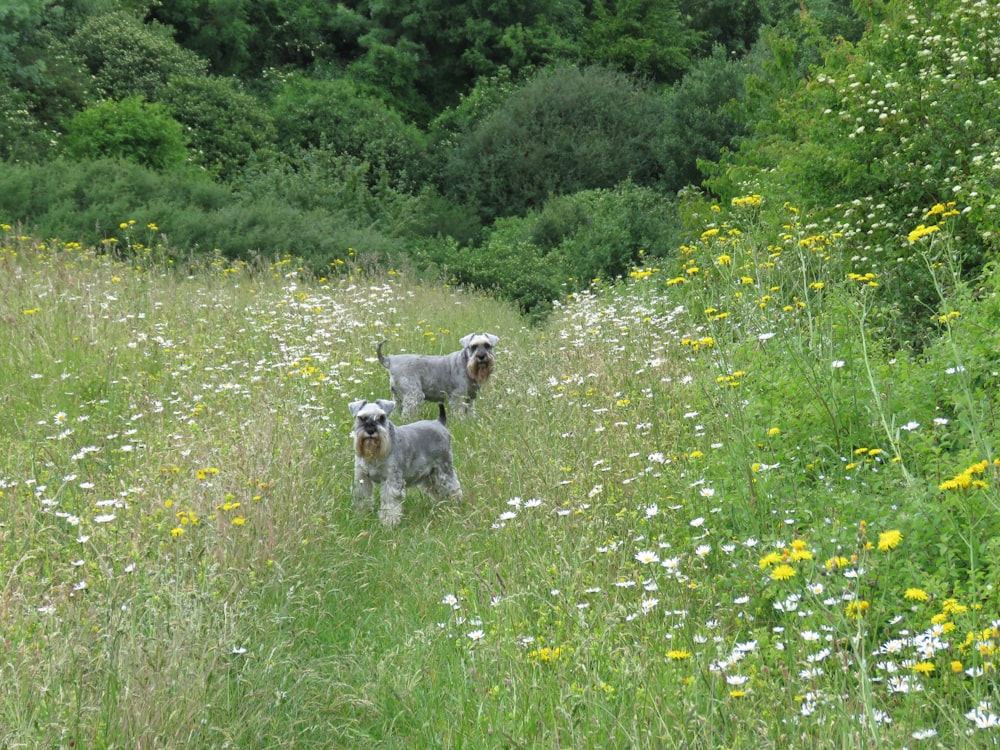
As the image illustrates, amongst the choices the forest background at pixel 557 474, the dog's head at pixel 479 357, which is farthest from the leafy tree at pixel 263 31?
the dog's head at pixel 479 357

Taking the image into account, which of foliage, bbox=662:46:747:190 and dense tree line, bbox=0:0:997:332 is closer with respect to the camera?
dense tree line, bbox=0:0:997:332

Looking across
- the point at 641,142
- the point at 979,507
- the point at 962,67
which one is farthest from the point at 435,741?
the point at 641,142

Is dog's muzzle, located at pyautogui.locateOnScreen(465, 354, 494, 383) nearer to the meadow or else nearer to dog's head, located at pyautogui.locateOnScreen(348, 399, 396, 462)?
the meadow

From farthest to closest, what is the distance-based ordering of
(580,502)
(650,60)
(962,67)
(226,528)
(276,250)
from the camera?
(650,60)
(276,250)
(962,67)
(580,502)
(226,528)

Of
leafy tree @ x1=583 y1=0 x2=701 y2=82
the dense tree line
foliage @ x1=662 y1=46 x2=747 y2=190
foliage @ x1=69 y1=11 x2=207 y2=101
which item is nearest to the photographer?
the dense tree line

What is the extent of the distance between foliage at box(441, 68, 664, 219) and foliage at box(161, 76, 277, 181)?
5.39m

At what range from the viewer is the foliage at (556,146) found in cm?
2850

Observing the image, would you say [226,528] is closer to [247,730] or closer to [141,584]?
[141,584]

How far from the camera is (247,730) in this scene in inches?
155

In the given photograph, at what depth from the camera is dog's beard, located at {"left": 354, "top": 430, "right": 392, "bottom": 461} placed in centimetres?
684

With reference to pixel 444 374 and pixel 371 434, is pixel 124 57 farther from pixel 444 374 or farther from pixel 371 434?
pixel 371 434

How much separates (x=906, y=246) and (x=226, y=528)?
19.0ft

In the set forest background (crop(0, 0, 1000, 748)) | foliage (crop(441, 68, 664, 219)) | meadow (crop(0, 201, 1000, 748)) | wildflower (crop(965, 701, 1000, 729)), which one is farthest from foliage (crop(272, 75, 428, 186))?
wildflower (crop(965, 701, 1000, 729))

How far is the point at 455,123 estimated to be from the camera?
3312 centimetres
